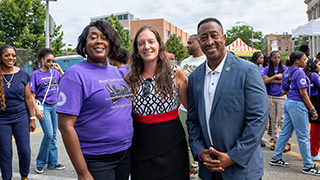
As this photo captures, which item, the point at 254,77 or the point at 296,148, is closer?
the point at 254,77

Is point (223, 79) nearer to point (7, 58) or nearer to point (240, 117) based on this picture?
point (240, 117)

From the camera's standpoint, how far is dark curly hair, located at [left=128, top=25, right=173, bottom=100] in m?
2.50

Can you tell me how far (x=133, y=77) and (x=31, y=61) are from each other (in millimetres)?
18027

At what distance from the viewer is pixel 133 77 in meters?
2.62

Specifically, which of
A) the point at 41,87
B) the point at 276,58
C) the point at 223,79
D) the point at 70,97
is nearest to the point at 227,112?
the point at 223,79

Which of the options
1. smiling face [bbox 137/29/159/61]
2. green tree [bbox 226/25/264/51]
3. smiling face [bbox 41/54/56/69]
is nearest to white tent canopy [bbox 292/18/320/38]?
smiling face [bbox 137/29/159/61]

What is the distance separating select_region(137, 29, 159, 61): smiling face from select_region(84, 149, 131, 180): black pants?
96 centimetres

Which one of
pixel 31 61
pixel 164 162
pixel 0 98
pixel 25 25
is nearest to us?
pixel 164 162

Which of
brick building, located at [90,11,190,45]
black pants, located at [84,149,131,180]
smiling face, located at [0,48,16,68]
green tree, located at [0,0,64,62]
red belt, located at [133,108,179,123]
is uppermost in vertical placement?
brick building, located at [90,11,190,45]

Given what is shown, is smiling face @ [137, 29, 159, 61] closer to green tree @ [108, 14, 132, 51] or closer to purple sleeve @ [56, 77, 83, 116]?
purple sleeve @ [56, 77, 83, 116]

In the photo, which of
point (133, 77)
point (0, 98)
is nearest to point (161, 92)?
point (133, 77)

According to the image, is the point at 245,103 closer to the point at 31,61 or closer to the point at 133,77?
the point at 133,77

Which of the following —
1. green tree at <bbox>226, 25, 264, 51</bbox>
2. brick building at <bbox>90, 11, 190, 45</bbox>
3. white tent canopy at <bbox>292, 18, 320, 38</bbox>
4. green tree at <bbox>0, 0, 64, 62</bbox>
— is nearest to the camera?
white tent canopy at <bbox>292, 18, 320, 38</bbox>

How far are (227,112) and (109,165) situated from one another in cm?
109
